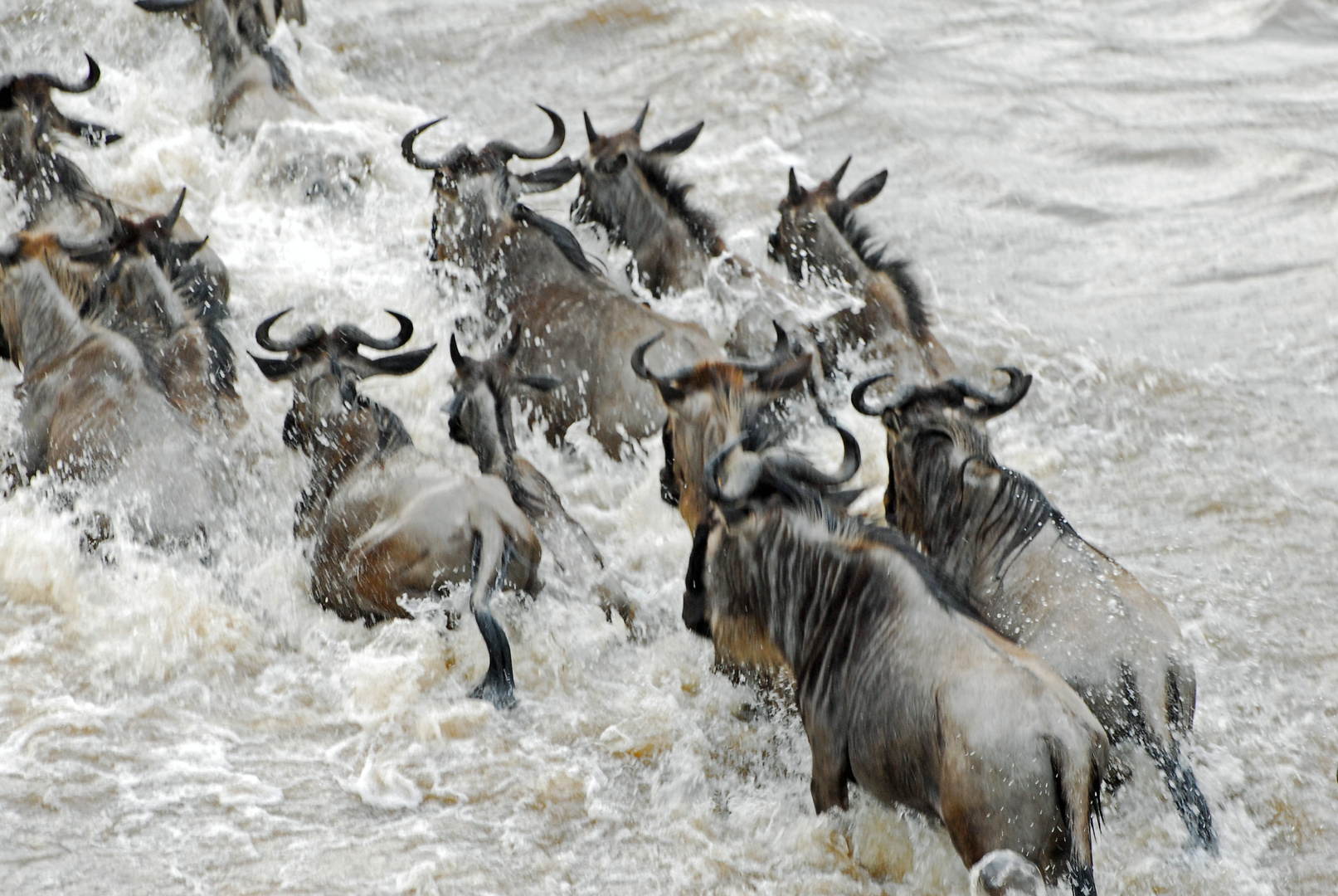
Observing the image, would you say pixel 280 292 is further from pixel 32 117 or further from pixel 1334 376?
pixel 1334 376

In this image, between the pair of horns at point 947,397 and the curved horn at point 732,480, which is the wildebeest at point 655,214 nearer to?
the pair of horns at point 947,397

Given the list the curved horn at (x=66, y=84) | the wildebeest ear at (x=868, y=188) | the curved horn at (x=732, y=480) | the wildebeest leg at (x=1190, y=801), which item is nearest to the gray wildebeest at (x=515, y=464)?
the curved horn at (x=732, y=480)

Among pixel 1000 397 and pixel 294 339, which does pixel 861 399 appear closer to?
pixel 1000 397

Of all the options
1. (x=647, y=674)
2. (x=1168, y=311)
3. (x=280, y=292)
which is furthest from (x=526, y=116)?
(x=647, y=674)

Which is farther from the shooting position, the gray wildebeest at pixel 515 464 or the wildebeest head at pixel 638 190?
the wildebeest head at pixel 638 190

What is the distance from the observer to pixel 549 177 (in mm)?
8352

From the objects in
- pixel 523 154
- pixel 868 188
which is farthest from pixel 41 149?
pixel 868 188

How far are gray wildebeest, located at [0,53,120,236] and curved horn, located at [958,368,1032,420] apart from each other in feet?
18.8

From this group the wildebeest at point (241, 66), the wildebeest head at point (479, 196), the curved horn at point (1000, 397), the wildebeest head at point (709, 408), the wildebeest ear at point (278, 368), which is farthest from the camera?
the wildebeest at point (241, 66)

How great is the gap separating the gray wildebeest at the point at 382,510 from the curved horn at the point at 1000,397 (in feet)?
6.22

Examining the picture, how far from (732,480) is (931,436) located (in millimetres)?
1008

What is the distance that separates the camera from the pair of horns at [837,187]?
316 inches

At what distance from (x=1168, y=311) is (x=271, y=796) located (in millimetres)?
6968

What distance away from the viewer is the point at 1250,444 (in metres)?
7.71
